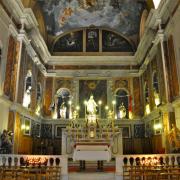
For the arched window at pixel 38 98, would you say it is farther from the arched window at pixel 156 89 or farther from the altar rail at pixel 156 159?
the altar rail at pixel 156 159

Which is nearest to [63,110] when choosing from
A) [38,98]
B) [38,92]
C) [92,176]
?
[38,98]

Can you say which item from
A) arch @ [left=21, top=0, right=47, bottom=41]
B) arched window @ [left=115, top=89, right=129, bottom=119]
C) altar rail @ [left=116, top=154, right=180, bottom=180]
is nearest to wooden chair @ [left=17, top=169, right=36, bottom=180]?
altar rail @ [left=116, top=154, right=180, bottom=180]

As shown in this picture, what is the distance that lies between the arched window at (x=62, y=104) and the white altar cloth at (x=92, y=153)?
8.40 metres

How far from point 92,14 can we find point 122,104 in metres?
7.43

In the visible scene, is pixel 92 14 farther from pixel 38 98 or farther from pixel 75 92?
pixel 38 98

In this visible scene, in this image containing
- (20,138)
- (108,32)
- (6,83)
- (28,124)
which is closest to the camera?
(6,83)

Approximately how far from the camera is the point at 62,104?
18.7 m

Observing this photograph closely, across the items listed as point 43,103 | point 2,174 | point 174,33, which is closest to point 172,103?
point 174,33

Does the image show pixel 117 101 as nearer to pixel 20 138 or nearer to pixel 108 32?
pixel 108 32

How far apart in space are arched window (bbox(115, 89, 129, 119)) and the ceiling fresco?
4.96 metres

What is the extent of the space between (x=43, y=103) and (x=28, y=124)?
4.08 m

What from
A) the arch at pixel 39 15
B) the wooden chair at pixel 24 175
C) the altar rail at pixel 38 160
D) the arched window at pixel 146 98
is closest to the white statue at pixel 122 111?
the arched window at pixel 146 98

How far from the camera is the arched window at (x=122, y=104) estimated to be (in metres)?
18.5

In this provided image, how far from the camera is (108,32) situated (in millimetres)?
20234
